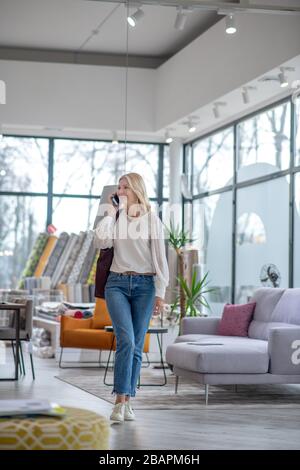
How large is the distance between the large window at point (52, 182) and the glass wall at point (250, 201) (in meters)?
1.02

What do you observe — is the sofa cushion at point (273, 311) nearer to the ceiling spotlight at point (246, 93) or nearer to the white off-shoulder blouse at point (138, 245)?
the white off-shoulder blouse at point (138, 245)

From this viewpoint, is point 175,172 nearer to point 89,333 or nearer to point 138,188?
point 89,333

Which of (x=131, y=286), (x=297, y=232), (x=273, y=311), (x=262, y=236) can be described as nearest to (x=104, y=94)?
(x=262, y=236)

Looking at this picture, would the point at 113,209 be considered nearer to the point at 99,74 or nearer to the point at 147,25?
the point at 147,25

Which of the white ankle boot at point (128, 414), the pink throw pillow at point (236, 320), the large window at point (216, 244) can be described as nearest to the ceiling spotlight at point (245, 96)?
the large window at point (216, 244)

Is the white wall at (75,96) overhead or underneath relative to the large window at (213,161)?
overhead

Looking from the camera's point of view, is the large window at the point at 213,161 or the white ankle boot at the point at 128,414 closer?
the white ankle boot at the point at 128,414

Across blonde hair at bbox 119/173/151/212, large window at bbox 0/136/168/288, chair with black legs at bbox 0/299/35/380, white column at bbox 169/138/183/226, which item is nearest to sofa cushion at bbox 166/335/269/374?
blonde hair at bbox 119/173/151/212

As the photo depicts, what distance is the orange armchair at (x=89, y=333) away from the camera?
8695mm

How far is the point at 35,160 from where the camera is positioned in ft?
44.2

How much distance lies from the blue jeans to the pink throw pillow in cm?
275

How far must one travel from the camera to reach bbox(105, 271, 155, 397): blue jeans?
16.5 feet

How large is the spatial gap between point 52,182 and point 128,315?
8.68 meters
